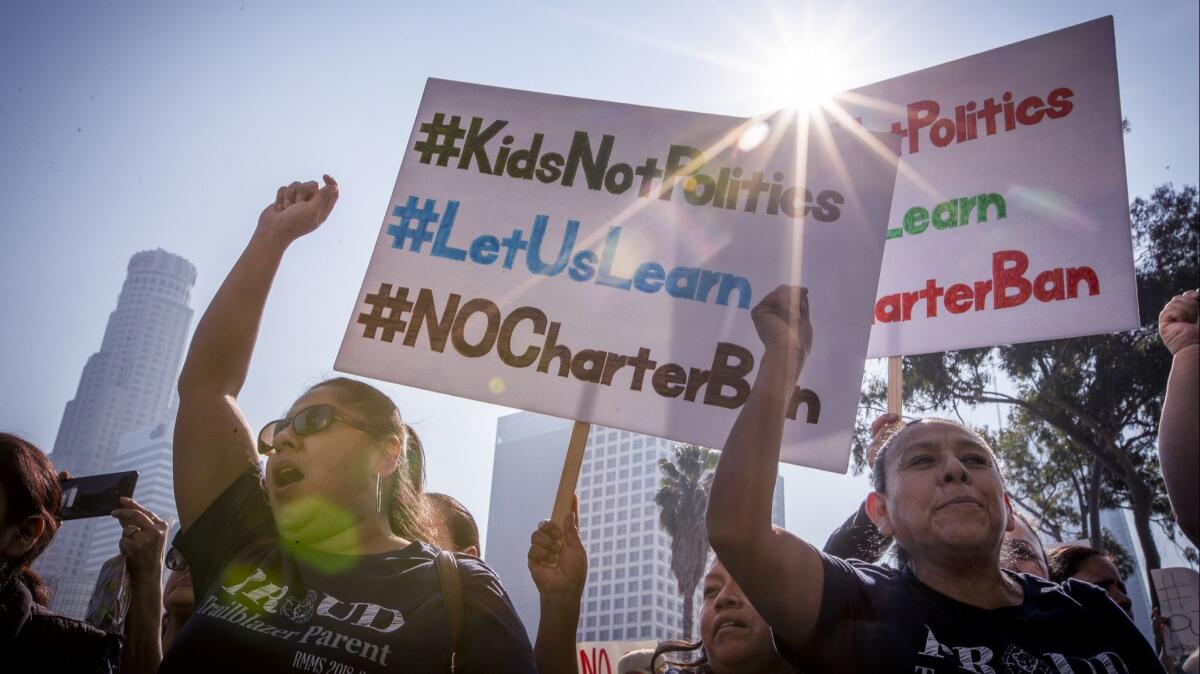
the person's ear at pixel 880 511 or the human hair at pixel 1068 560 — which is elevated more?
the human hair at pixel 1068 560

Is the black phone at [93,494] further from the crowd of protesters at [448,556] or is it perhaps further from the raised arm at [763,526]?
the raised arm at [763,526]

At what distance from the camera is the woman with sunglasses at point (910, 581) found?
5.61ft

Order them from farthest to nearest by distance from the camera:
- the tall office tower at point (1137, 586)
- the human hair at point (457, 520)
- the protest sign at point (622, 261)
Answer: the tall office tower at point (1137, 586), the human hair at point (457, 520), the protest sign at point (622, 261)

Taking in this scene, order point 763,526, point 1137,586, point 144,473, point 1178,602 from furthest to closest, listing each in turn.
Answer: point 144,473
point 1137,586
point 1178,602
point 763,526

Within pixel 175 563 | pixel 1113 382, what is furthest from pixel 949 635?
pixel 1113 382

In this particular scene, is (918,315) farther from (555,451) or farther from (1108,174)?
(555,451)

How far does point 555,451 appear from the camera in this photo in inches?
4688

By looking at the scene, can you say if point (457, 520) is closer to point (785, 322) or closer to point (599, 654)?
point (785, 322)

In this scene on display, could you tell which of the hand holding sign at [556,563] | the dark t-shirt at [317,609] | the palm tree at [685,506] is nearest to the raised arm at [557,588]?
the hand holding sign at [556,563]

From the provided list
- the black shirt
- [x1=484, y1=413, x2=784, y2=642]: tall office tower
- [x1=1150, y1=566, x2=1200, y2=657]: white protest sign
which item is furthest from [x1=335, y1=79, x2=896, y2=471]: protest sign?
[x1=484, y1=413, x2=784, y2=642]: tall office tower

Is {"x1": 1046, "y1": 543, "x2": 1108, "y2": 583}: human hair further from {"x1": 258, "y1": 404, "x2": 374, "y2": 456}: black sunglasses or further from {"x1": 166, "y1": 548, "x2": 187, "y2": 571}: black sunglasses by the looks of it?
{"x1": 166, "y1": 548, "x2": 187, "y2": 571}: black sunglasses

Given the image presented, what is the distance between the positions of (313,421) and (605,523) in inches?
4281

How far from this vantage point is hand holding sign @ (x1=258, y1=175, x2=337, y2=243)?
2.37 m

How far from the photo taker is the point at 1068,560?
11.1 feet
